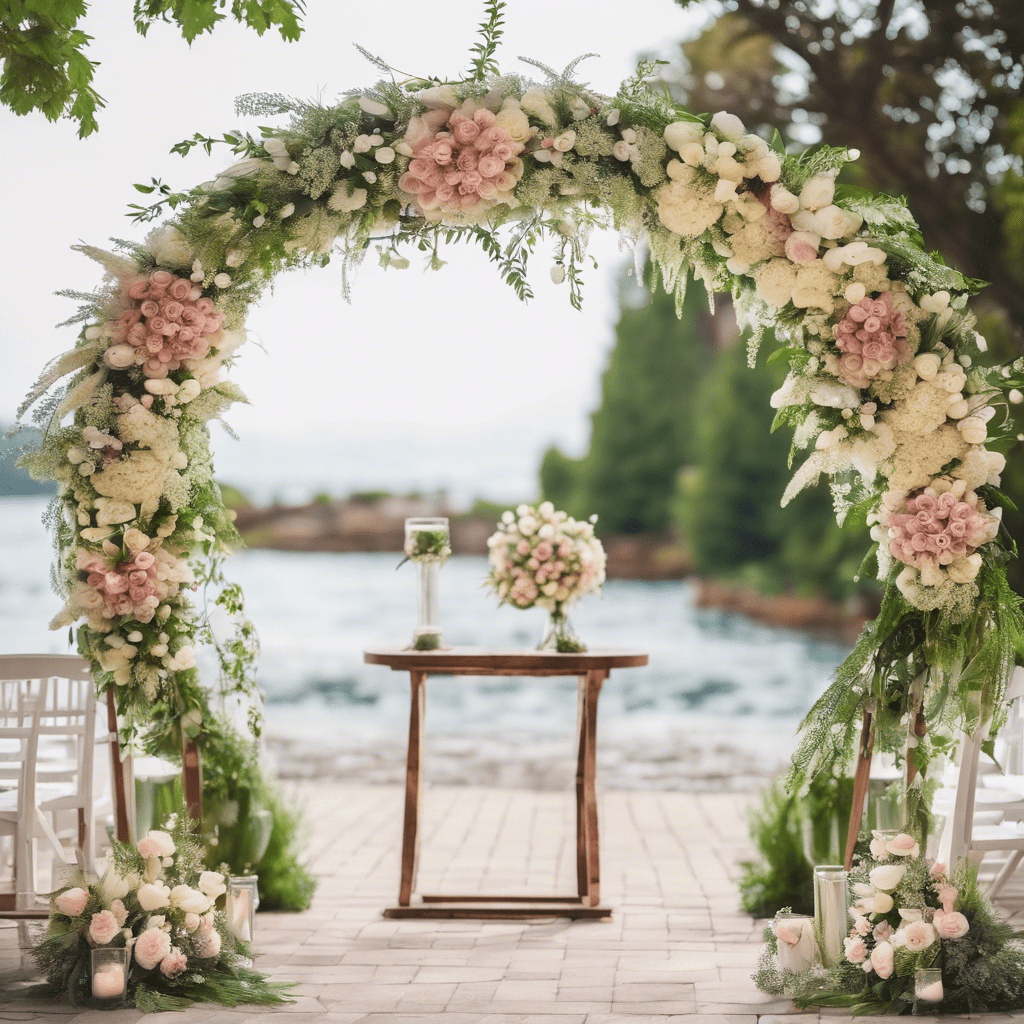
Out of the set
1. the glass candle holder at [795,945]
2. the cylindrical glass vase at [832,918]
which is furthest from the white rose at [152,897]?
the cylindrical glass vase at [832,918]

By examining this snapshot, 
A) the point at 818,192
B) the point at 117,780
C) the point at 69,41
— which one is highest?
the point at 69,41

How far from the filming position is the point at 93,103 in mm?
4348

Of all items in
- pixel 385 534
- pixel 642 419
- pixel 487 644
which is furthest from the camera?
pixel 642 419

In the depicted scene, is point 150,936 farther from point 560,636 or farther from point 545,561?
point 545,561

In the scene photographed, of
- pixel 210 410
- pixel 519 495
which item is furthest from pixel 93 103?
pixel 519 495

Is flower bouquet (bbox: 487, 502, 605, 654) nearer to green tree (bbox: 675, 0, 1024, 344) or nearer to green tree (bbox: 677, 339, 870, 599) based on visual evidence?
green tree (bbox: 675, 0, 1024, 344)

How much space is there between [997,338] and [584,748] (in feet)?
14.7

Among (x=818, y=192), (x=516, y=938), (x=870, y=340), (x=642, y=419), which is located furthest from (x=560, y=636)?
(x=642, y=419)

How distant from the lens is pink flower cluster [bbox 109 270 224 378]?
3.56 meters

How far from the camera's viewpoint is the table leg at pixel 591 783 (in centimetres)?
442

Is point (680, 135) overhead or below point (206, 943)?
overhead

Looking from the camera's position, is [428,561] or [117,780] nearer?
[117,780]

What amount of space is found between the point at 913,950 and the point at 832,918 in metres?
0.31

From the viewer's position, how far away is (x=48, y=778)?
451 cm
